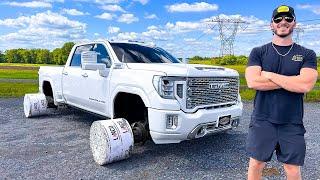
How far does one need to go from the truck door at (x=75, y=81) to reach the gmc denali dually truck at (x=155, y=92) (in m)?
0.02

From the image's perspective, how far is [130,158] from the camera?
223 inches

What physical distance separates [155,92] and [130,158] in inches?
46.2

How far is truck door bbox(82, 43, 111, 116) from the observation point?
636 cm

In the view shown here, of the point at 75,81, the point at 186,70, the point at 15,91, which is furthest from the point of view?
the point at 15,91

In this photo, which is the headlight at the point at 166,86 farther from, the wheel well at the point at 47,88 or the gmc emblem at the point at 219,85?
the wheel well at the point at 47,88

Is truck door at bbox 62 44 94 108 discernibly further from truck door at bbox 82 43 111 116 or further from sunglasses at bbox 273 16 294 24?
sunglasses at bbox 273 16 294 24

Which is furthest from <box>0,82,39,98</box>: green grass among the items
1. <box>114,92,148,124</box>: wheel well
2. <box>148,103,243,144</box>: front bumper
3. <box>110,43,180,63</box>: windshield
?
<box>148,103,243,144</box>: front bumper

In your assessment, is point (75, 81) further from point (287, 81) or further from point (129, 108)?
point (287, 81)

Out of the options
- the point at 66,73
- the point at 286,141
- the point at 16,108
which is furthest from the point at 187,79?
the point at 16,108

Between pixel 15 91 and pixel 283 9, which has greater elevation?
pixel 283 9

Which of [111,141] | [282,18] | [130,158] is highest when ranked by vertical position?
[282,18]

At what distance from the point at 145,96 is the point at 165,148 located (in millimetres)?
1381

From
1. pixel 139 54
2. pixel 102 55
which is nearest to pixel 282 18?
pixel 139 54

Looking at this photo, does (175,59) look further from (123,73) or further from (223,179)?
(223,179)
